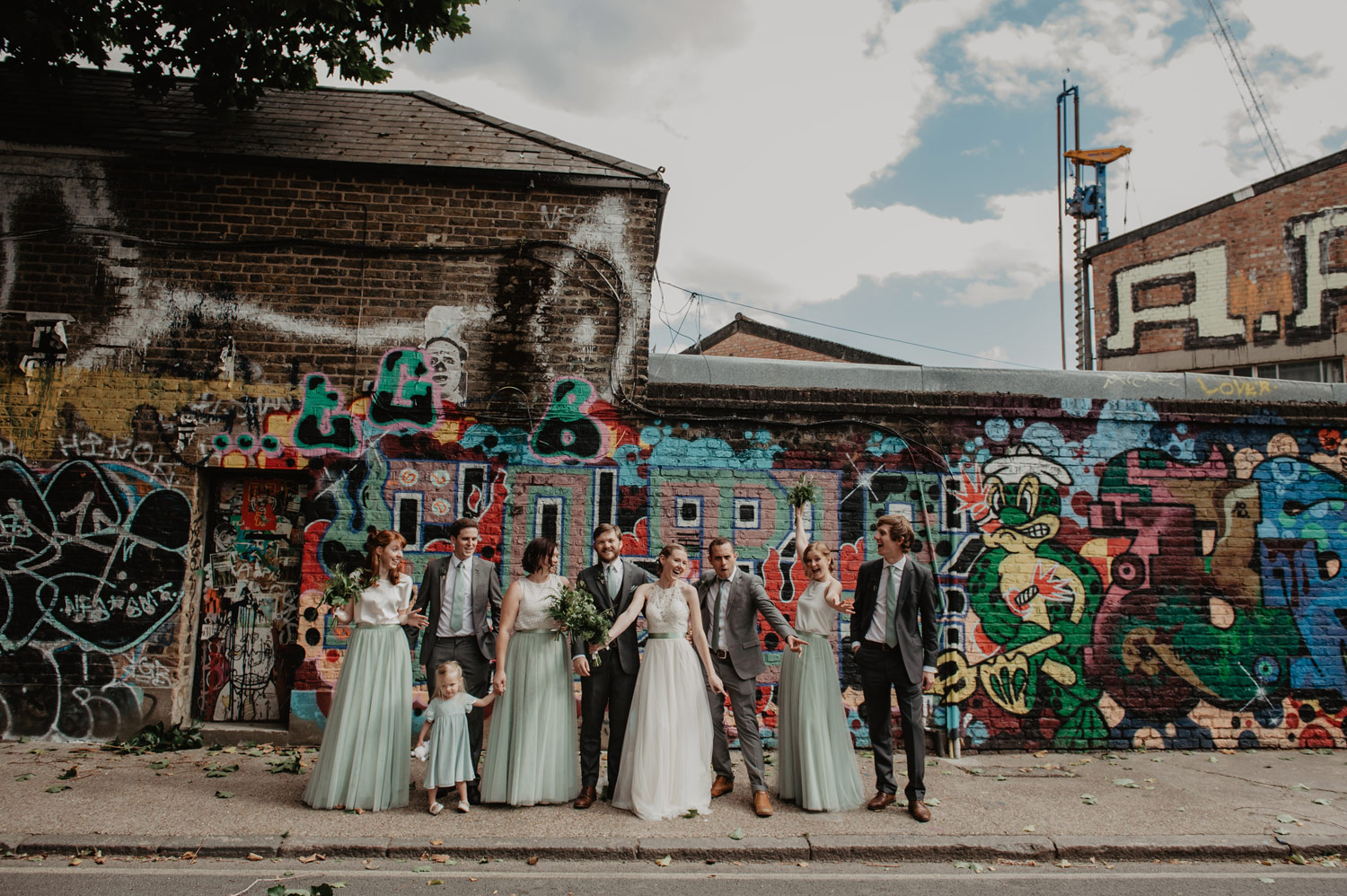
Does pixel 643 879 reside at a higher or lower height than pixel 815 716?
lower

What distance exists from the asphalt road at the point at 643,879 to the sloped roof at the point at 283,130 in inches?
235

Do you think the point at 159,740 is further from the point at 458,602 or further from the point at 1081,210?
the point at 1081,210

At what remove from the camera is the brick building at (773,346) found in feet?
66.6

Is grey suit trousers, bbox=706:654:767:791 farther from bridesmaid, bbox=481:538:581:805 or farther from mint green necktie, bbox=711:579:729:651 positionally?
bridesmaid, bbox=481:538:581:805

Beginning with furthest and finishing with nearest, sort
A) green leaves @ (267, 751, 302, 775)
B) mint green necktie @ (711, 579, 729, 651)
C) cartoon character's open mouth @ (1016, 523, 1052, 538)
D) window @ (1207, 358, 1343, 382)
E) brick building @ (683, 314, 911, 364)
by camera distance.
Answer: brick building @ (683, 314, 911, 364)
window @ (1207, 358, 1343, 382)
cartoon character's open mouth @ (1016, 523, 1052, 538)
green leaves @ (267, 751, 302, 775)
mint green necktie @ (711, 579, 729, 651)

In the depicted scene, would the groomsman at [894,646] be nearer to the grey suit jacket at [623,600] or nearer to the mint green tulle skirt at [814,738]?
the mint green tulle skirt at [814,738]

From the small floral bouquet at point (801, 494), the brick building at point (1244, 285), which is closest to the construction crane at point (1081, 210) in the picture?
the brick building at point (1244, 285)

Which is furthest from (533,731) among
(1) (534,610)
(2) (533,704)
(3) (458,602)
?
(3) (458,602)

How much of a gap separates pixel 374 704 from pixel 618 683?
167cm

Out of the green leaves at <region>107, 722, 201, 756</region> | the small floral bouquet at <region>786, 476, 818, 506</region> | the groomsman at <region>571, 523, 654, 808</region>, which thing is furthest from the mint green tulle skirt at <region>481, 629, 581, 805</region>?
the green leaves at <region>107, 722, 201, 756</region>

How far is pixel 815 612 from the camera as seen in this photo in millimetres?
6098

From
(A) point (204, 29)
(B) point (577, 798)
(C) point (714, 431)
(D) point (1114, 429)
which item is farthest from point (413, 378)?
(D) point (1114, 429)

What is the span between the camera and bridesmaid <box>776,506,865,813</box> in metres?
5.85

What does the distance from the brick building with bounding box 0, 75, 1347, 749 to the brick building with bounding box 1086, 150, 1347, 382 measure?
8607mm
